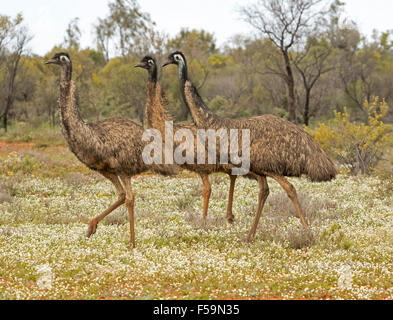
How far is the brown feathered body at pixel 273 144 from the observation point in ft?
22.7

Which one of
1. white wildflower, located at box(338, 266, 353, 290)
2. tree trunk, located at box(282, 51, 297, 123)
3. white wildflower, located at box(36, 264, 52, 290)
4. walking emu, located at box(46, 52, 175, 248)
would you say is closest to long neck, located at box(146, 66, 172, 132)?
walking emu, located at box(46, 52, 175, 248)

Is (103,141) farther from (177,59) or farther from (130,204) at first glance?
(177,59)

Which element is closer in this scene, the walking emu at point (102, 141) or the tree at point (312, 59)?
Answer: the walking emu at point (102, 141)

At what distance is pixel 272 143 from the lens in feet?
22.8

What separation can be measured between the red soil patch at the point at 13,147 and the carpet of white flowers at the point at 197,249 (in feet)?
27.9

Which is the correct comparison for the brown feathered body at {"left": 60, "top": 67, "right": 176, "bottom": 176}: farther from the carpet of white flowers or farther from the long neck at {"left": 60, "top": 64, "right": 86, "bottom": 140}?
the carpet of white flowers

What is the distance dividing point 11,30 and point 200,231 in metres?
20.5

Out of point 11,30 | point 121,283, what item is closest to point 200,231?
point 121,283

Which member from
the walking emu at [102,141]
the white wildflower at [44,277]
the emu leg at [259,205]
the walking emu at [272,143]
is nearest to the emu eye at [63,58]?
the walking emu at [102,141]

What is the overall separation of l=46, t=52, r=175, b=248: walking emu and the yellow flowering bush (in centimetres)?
A: 812

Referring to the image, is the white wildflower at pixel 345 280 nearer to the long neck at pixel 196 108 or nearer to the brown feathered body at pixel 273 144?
the brown feathered body at pixel 273 144

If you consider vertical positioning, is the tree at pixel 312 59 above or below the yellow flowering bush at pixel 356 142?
above

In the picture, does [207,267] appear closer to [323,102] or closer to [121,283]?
[121,283]

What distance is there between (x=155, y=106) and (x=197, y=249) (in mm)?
2221
